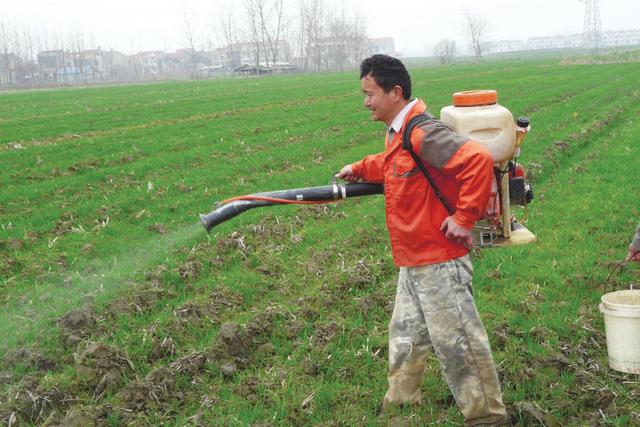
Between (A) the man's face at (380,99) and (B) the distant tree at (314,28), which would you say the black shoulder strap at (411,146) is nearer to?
(A) the man's face at (380,99)

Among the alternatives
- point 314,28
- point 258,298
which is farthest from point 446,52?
point 258,298

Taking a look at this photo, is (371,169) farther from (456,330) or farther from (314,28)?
(314,28)

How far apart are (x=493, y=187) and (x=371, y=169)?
728 millimetres

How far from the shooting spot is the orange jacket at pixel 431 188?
3.30 meters

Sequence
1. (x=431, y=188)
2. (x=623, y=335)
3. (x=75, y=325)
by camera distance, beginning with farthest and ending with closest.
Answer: (x=75, y=325), (x=623, y=335), (x=431, y=188)

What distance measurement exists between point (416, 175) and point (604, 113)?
56.6 ft

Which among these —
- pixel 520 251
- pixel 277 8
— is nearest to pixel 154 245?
pixel 520 251

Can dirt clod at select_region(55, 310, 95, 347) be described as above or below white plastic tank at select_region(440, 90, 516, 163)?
below

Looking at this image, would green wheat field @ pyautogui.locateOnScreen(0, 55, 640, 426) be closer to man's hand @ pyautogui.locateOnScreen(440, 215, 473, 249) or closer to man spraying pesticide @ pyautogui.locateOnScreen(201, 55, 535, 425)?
man spraying pesticide @ pyautogui.locateOnScreen(201, 55, 535, 425)

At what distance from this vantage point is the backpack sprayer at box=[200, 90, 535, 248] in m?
3.60

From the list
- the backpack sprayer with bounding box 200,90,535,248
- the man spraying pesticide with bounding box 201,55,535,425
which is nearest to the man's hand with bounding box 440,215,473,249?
the man spraying pesticide with bounding box 201,55,535,425

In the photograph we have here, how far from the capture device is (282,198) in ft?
12.5

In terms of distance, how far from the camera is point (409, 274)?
3.78 metres

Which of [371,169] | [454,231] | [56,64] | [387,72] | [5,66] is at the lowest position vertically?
[454,231]
